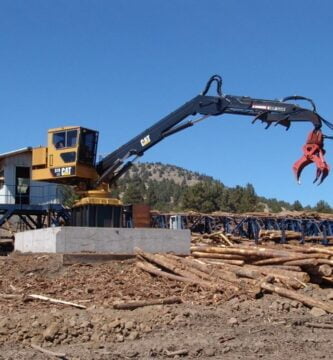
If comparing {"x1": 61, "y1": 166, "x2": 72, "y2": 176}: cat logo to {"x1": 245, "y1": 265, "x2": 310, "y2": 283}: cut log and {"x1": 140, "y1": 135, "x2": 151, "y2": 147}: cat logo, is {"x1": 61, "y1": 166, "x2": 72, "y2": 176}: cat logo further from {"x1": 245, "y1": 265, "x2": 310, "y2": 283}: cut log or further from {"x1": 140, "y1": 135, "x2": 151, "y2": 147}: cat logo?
{"x1": 245, "y1": 265, "x2": 310, "y2": 283}: cut log

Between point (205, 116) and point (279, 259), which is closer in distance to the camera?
point (279, 259)

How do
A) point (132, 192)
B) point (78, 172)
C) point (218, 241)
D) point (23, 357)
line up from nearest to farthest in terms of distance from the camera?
point (23, 357) < point (78, 172) < point (218, 241) < point (132, 192)

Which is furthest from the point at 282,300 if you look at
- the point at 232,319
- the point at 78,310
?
the point at 78,310

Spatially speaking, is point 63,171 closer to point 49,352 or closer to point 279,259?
point 279,259

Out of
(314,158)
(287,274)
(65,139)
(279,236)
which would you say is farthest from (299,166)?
(279,236)

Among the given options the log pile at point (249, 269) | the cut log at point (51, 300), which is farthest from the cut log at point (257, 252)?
the cut log at point (51, 300)

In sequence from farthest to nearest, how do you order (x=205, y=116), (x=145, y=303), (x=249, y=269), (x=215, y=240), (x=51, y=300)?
(x=215, y=240) < (x=205, y=116) < (x=249, y=269) < (x=51, y=300) < (x=145, y=303)

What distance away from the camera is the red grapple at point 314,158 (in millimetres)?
19172

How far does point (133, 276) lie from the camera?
1848 centimetres

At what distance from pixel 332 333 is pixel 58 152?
42.4 feet

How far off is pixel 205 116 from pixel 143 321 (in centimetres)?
1034

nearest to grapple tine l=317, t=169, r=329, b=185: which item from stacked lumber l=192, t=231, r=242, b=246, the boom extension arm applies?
the boom extension arm

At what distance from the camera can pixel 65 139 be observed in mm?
23781

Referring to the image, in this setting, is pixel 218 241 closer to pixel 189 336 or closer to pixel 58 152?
pixel 58 152
